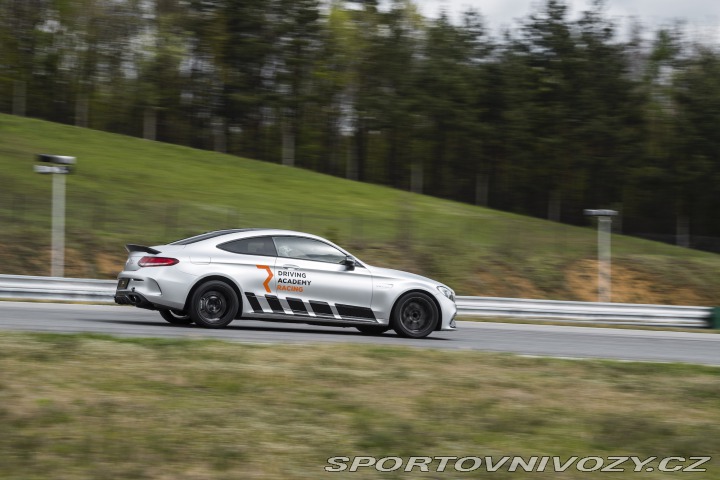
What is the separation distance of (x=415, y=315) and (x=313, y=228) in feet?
68.4

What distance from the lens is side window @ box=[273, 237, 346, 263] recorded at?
13172 mm

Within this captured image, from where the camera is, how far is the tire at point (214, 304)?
41.3ft

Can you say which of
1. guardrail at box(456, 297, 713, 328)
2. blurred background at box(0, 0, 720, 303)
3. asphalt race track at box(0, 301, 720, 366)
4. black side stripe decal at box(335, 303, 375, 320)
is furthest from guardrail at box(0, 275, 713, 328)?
blurred background at box(0, 0, 720, 303)

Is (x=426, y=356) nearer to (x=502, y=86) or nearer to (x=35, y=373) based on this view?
(x=35, y=373)

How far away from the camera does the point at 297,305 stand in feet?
42.4

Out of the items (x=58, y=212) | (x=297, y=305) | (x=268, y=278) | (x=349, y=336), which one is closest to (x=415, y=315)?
(x=349, y=336)

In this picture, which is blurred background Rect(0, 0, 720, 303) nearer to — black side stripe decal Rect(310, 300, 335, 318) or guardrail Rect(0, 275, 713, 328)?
guardrail Rect(0, 275, 713, 328)

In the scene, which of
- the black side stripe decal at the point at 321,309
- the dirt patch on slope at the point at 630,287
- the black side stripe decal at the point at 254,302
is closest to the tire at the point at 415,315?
the black side stripe decal at the point at 321,309

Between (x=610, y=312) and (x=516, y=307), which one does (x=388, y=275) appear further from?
(x=610, y=312)

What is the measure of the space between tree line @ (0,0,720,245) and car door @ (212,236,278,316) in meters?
47.3

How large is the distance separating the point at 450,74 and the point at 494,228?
23740 millimetres

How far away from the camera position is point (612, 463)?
21.1 ft

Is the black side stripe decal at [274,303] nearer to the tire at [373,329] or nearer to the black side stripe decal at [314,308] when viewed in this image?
the black side stripe decal at [314,308]

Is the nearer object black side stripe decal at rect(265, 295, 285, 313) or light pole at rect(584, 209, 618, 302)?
black side stripe decal at rect(265, 295, 285, 313)
